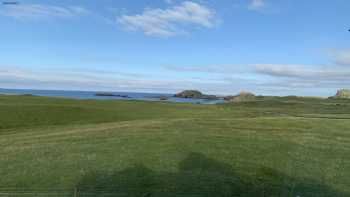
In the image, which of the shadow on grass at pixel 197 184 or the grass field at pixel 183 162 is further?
the grass field at pixel 183 162

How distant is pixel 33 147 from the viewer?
17469 millimetres

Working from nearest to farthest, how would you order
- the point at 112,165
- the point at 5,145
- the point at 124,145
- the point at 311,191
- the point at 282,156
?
the point at 311,191
the point at 112,165
the point at 282,156
the point at 124,145
the point at 5,145

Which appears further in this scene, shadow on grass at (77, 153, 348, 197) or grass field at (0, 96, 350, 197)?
grass field at (0, 96, 350, 197)

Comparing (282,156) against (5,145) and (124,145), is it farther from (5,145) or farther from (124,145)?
(5,145)

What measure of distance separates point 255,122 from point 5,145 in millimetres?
16109

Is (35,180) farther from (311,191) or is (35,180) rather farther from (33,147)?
(311,191)

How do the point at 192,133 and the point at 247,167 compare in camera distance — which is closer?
the point at 247,167

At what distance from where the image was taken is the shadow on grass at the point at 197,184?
11.1m

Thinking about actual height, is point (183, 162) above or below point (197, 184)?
above

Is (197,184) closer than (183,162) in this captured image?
Yes

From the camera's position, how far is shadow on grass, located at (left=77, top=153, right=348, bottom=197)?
36.4 ft

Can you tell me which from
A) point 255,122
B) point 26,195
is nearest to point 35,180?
point 26,195

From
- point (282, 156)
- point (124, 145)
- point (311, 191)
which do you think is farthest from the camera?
point (124, 145)

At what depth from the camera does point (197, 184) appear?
11.9 metres
